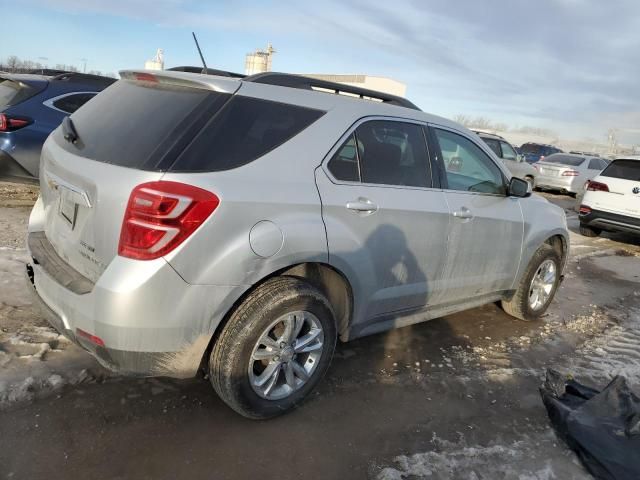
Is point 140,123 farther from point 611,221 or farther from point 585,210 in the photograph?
point 585,210

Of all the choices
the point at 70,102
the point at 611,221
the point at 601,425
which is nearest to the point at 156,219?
the point at 601,425

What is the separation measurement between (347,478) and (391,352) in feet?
4.91

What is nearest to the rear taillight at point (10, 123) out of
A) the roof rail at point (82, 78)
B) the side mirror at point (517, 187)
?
the roof rail at point (82, 78)

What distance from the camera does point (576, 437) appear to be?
281 cm

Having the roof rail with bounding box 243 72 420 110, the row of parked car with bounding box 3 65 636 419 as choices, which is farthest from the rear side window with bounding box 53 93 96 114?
the roof rail with bounding box 243 72 420 110

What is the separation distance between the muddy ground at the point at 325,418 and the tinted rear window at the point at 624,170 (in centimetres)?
585

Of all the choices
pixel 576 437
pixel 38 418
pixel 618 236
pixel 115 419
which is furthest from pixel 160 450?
pixel 618 236

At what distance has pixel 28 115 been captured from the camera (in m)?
5.94

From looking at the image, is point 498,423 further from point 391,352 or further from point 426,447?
point 391,352

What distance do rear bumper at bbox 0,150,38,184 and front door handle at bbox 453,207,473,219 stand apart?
4.81m

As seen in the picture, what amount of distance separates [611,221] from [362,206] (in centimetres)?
785

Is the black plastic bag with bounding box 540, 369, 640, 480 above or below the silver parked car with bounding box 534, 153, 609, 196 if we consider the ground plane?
below

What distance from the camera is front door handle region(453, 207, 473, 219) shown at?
357cm

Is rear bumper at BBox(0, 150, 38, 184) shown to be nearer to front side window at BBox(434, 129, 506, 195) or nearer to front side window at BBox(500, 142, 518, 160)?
front side window at BBox(434, 129, 506, 195)
